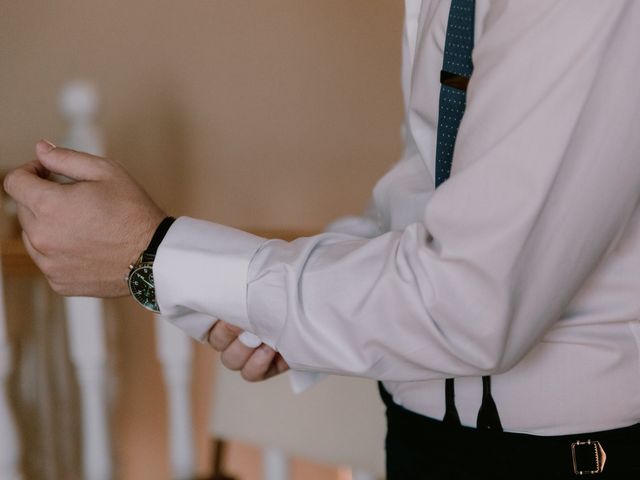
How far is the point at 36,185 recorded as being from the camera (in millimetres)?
890

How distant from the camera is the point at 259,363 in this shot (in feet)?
3.54

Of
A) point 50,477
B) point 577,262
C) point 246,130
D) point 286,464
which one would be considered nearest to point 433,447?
point 577,262

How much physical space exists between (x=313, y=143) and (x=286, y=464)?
3.28ft

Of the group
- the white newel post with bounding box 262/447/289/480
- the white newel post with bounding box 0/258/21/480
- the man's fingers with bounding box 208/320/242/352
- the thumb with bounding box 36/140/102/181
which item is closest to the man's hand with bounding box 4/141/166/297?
the thumb with bounding box 36/140/102/181

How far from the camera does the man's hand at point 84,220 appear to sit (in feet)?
2.86

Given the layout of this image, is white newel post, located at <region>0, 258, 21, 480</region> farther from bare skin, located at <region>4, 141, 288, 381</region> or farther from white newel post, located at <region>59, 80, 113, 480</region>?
bare skin, located at <region>4, 141, 288, 381</region>

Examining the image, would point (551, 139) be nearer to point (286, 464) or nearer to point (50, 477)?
point (286, 464)

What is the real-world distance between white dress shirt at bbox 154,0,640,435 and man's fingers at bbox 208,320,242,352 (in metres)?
0.05

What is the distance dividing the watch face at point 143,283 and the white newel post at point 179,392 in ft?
2.02

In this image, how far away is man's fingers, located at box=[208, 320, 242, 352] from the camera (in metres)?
1.02

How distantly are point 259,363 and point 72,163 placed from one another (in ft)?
1.13

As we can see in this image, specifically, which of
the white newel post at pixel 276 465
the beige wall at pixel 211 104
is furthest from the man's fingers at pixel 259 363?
the beige wall at pixel 211 104

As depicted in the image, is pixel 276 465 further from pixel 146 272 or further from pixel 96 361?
pixel 146 272

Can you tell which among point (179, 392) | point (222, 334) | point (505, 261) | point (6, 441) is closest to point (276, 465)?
point (179, 392)
